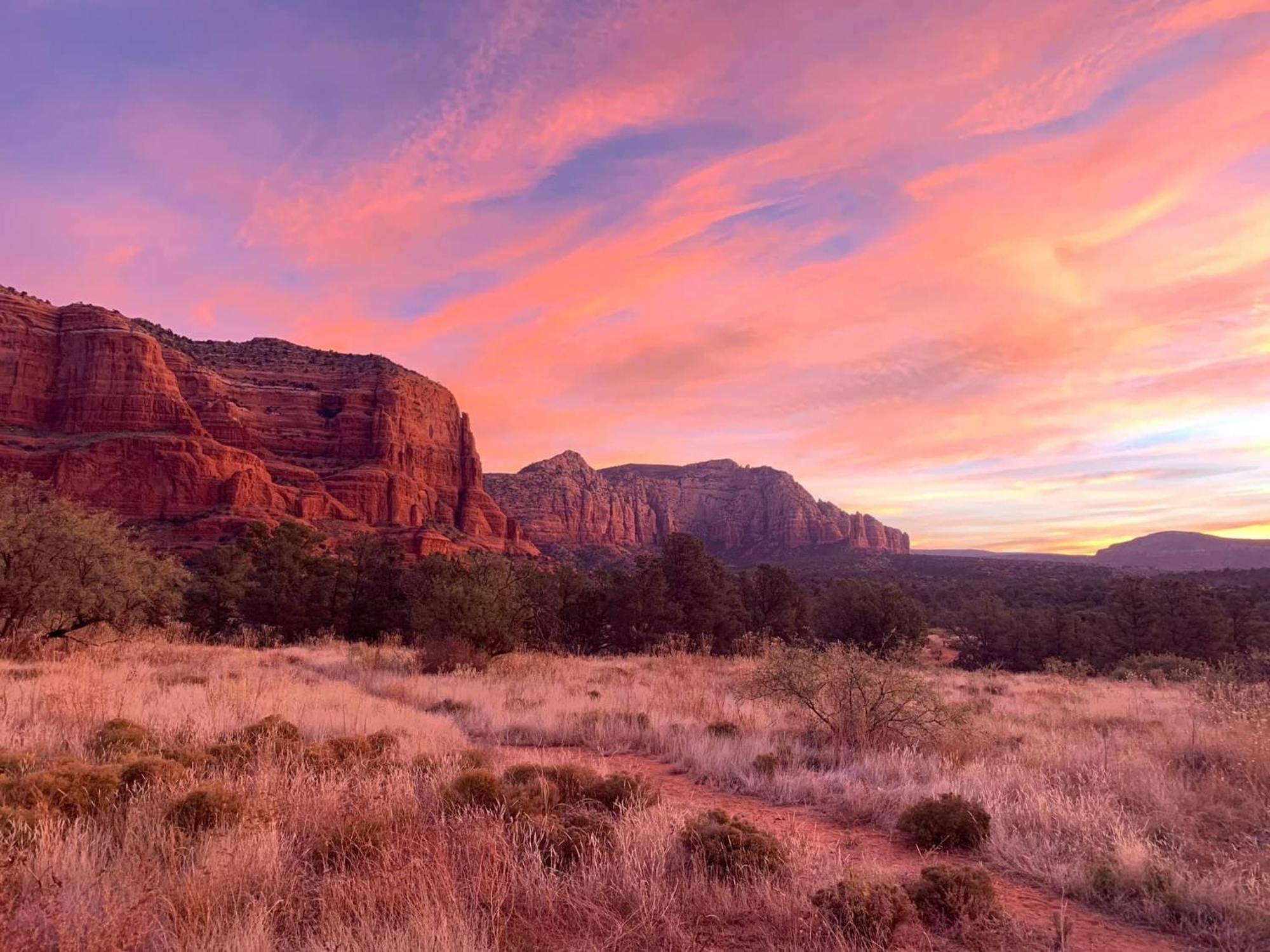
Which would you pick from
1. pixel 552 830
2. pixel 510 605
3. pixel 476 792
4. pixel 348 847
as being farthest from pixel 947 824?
pixel 510 605

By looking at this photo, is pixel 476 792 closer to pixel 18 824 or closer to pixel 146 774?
pixel 146 774

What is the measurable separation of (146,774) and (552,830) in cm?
387

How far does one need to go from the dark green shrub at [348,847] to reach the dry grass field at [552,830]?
0.07 ft

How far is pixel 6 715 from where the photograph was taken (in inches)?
322

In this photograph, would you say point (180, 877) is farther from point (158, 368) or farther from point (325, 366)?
point (325, 366)

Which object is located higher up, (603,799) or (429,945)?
(429,945)

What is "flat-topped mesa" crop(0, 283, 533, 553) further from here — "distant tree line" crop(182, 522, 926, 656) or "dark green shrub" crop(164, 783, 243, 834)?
"dark green shrub" crop(164, 783, 243, 834)

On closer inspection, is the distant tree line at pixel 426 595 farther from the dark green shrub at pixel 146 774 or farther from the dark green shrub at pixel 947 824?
the dark green shrub at pixel 947 824

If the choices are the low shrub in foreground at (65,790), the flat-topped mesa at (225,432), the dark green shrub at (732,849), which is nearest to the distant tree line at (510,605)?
the dark green shrub at (732,849)

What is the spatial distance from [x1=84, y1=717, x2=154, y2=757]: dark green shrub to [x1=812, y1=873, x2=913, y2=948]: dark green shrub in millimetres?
7446

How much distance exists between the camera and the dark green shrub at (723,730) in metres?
10.5

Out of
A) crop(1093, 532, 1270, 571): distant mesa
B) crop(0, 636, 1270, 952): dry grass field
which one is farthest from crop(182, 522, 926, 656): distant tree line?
crop(1093, 532, 1270, 571): distant mesa

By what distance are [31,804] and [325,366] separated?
454ft

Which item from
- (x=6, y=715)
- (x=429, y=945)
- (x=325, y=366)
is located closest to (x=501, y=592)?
(x=6, y=715)
